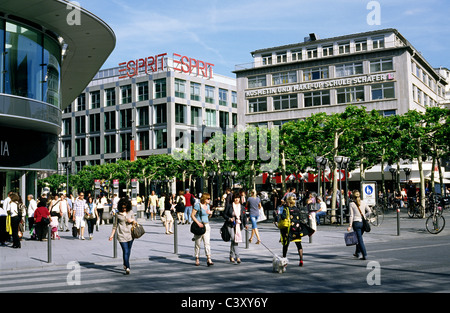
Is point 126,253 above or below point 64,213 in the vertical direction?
below

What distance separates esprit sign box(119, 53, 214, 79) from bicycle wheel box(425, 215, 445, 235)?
5472 cm

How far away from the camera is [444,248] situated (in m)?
13.3

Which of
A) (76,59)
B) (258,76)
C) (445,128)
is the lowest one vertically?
(445,128)

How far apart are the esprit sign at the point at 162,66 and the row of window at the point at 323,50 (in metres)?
12.1

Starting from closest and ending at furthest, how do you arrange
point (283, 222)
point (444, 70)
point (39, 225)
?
point (283, 222) < point (39, 225) < point (444, 70)

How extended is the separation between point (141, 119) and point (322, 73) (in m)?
27.4

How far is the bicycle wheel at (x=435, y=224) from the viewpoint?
1794cm

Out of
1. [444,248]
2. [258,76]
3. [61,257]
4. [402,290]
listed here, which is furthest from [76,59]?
[258,76]

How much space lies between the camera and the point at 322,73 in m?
59.9

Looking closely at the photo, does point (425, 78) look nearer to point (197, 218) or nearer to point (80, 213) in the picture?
point (80, 213)

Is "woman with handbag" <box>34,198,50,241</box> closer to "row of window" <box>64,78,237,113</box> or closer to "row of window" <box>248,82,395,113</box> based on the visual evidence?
"row of window" <box>248,82,395,113</box>

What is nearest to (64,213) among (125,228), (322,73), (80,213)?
(80,213)
